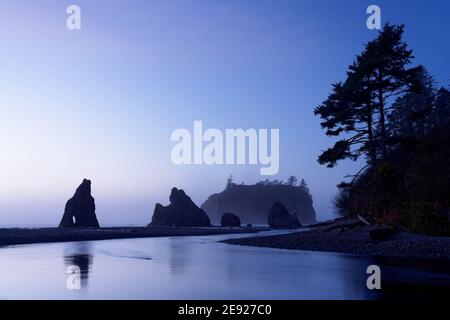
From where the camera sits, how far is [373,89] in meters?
40.1

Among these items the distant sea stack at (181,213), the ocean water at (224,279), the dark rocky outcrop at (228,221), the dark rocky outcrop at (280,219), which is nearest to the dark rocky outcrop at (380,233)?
the ocean water at (224,279)

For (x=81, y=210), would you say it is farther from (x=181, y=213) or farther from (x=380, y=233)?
(x=380, y=233)

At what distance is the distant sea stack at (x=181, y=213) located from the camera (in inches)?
4722

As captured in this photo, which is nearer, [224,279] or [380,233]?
[224,279]

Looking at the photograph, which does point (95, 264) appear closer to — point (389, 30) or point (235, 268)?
point (235, 268)

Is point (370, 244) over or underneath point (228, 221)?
over

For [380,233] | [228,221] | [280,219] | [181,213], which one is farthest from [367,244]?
[228,221]

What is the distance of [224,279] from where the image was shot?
19.4 m

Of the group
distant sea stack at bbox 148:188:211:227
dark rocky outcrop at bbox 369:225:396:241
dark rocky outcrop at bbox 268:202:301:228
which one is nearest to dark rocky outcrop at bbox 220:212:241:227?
distant sea stack at bbox 148:188:211:227

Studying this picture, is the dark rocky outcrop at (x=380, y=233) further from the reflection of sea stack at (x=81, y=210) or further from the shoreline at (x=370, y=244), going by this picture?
the reflection of sea stack at (x=81, y=210)

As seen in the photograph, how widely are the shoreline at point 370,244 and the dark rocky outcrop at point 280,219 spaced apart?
79608 millimetres

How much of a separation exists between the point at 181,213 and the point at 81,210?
34.7 metres
